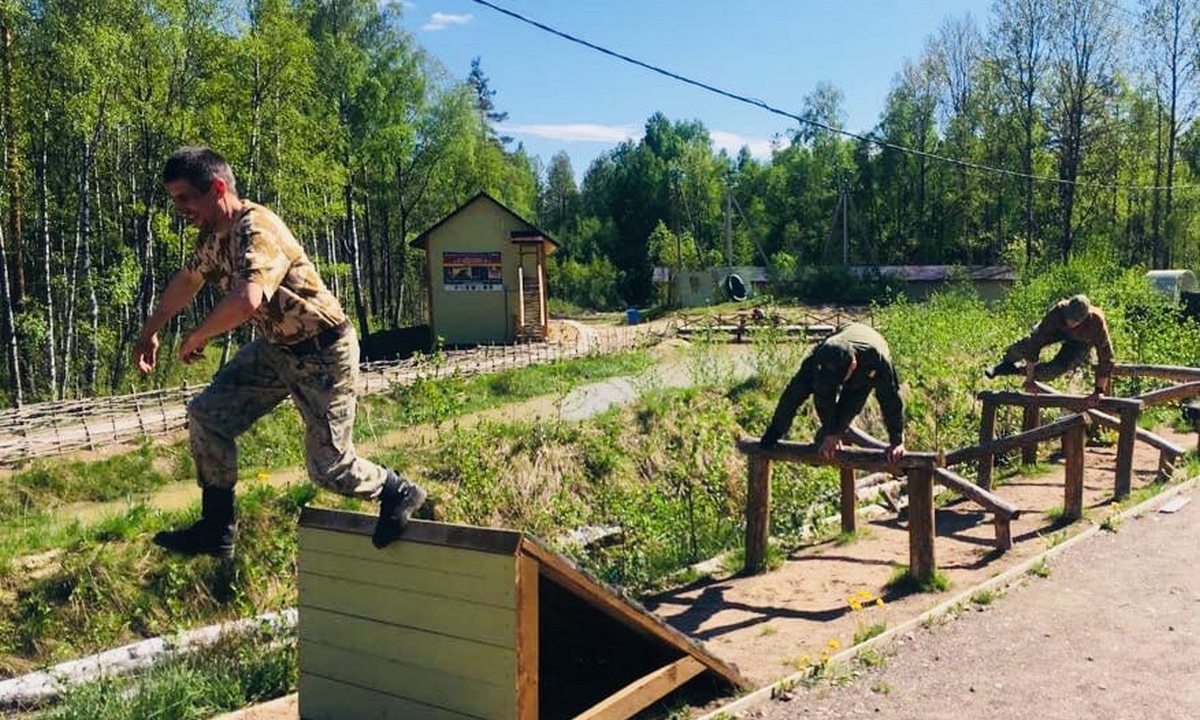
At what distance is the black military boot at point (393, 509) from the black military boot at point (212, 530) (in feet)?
2.08

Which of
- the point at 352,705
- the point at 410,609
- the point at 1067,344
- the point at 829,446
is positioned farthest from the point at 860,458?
the point at 1067,344

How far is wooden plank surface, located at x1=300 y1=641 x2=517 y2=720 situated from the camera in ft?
13.5

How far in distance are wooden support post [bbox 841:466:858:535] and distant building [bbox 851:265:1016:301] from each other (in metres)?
33.1

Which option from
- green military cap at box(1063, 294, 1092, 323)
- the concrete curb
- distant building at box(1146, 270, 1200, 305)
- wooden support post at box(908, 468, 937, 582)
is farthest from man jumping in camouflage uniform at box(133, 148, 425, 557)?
distant building at box(1146, 270, 1200, 305)

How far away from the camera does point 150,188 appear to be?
24594 mm

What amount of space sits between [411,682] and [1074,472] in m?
6.76

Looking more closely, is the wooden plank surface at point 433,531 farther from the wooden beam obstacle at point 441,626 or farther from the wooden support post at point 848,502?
the wooden support post at point 848,502

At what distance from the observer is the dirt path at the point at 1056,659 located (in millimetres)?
4949

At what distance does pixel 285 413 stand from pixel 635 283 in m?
52.4

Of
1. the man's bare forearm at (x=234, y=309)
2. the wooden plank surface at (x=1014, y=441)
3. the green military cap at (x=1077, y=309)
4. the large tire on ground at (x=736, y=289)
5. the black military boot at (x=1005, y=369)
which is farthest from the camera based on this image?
the large tire on ground at (x=736, y=289)

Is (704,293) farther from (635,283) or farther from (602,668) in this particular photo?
(602,668)

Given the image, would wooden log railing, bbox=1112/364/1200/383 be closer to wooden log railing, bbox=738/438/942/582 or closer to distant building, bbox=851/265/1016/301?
A: wooden log railing, bbox=738/438/942/582

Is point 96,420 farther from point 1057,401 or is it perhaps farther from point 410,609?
point 1057,401

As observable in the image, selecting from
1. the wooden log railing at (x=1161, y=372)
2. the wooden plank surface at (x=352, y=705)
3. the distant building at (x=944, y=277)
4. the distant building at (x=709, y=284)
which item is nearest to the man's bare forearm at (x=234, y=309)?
the wooden plank surface at (x=352, y=705)
